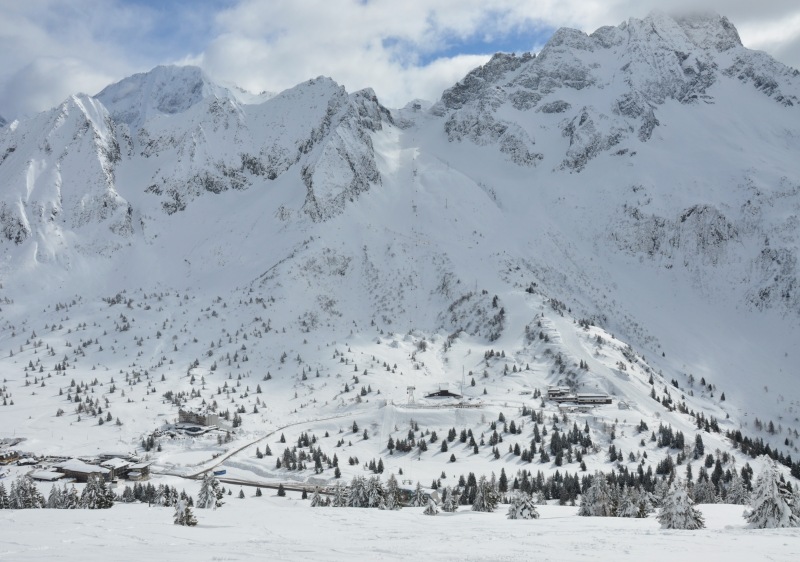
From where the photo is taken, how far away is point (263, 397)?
555 feet

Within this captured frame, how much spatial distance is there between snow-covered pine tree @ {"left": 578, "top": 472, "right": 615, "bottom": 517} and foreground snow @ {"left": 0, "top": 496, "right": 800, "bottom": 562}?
1465cm

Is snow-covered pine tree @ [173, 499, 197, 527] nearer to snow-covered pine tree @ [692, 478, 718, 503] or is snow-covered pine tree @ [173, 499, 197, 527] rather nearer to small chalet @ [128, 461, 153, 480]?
small chalet @ [128, 461, 153, 480]

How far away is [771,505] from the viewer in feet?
163

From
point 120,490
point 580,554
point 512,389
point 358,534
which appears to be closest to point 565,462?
point 512,389

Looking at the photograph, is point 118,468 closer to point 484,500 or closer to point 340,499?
point 340,499

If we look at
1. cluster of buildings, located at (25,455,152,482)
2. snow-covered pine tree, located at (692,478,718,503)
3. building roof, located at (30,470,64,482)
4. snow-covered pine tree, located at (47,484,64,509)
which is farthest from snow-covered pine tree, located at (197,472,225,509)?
snow-covered pine tree, located at (692,478,718,503)

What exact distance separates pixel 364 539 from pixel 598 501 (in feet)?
130

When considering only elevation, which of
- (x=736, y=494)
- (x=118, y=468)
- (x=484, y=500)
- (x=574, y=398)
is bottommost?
(x=736, y=494)

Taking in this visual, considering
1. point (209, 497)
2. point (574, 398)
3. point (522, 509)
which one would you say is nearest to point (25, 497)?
point (209, 497)

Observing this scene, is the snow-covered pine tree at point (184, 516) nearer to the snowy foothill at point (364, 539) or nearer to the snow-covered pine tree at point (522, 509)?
the snowy foothill at point (364, 539)

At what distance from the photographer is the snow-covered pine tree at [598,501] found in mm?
72375

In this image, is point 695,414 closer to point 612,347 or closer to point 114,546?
point 612,347

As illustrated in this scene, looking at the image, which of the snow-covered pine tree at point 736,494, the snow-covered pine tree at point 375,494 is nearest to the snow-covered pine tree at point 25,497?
the snow-covered pine tree at point 375,494

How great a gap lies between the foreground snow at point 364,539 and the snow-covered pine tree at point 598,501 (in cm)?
1465
